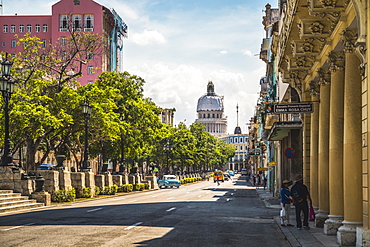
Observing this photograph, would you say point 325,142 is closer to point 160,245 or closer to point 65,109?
point 160,245

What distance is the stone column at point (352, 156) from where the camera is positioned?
14180mm

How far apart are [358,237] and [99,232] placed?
7.27 metres

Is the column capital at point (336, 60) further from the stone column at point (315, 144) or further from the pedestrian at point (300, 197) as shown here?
the stone column at point (315, 144)

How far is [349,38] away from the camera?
47.6 ft

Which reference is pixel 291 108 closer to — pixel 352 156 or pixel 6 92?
pixel 352 156

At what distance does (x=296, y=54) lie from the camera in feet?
64.3

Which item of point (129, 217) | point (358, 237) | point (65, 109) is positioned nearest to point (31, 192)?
point (129, 217)

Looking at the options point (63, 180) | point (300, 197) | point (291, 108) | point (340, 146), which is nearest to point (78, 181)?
point (63, 180)

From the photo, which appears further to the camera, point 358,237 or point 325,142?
point 325,142

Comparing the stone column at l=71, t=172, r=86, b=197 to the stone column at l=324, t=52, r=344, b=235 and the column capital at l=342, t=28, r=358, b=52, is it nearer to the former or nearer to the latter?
the stone column at l=324, t=52, r=344, b=235

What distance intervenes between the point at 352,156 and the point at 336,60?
3.81m

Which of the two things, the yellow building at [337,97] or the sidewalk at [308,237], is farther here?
the sidewalk at [308,237]

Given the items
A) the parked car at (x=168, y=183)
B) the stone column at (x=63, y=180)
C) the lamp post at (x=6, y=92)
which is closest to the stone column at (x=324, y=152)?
the lamp post at (x=6, y=92)

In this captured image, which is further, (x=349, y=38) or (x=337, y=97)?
(x=337, y=97)
